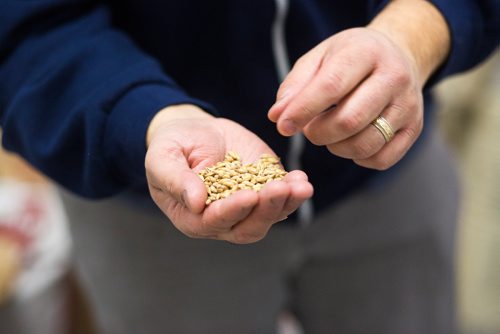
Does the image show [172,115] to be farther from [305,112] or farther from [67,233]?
[67,233]

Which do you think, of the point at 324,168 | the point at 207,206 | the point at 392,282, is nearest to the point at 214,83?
the point at 324,168

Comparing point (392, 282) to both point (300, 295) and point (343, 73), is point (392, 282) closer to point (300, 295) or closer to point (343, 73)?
point (300, 295)

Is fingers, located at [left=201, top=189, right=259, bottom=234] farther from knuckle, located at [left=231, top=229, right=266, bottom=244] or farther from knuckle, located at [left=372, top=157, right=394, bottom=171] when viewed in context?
knuckle, located at [left=372, top=157, right=394, bottom=171]

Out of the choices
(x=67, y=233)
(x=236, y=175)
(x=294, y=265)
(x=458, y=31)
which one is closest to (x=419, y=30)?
(x=458, y=31)

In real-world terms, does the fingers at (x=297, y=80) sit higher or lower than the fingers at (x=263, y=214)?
higher

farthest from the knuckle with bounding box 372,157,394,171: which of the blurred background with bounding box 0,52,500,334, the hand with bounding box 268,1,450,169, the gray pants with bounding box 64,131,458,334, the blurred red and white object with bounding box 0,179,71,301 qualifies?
the blurred red and white object with bounding box 0,179,71,301

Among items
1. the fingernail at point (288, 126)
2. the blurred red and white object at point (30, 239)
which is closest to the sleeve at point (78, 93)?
the fingernail at point (288, 126)

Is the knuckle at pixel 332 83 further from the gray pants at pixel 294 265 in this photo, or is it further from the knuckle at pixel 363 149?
the gray pants at pixel 294 265
